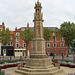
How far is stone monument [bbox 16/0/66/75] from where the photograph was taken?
44.0ft

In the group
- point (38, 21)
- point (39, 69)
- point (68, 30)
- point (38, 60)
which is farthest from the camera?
point (68, 30)

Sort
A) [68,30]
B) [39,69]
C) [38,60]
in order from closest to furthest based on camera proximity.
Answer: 1. [39,69]
2. [38,60]
3. [68,30]

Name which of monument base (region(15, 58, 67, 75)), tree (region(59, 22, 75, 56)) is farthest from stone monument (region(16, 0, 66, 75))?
tree (region(59, 22, 75, 56))

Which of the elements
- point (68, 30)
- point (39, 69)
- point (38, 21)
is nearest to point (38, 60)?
point (39, 69)

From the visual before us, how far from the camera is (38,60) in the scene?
14.4 meters

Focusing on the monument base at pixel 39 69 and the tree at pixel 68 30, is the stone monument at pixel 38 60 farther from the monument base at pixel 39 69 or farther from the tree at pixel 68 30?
the tree at pixel 68 30

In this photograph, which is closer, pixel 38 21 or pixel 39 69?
pixel 39 69

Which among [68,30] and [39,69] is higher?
[68,30]

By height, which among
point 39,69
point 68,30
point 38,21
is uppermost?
point 68,30

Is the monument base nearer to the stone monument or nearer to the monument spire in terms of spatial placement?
the stone monument

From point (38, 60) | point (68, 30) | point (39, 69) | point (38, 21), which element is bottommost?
point (39, 69)

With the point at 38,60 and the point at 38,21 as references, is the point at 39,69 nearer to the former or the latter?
the point at 38,60

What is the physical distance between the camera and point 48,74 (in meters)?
12.8

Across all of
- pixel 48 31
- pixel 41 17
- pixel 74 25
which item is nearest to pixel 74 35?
pixel 74 25
